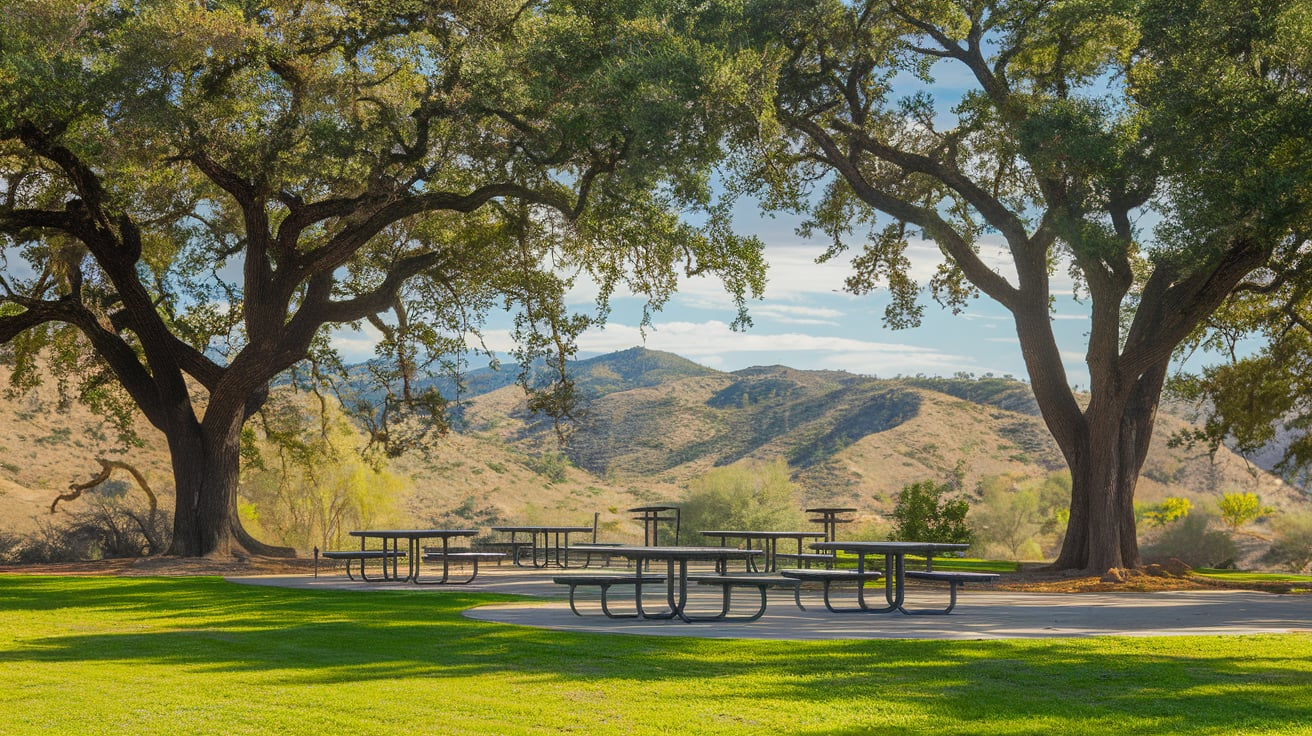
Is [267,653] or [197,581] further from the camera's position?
[197,581]

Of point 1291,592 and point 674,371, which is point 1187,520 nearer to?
point 1291,592

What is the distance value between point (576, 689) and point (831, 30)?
1411cm

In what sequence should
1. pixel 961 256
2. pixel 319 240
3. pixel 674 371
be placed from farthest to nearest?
1. pixel 674 371
2. pixel 319 240
3. pixel 961 256

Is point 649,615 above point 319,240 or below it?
below

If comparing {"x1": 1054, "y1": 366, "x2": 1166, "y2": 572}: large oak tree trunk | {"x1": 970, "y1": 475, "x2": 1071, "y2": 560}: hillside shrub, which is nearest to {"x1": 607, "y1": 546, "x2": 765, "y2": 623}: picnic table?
{"x1": 1054, "y1": 366, "x2": 1166, "y2": 572}: large oak tree trunk

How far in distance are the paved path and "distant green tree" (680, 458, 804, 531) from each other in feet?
48.0

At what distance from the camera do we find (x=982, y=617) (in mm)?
10312

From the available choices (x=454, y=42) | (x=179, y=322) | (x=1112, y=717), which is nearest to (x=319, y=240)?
(x=179, y=322)

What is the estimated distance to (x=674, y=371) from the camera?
278 feet

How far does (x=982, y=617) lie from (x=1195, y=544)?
2033 centimetres

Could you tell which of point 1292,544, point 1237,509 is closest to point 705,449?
point 1237,509

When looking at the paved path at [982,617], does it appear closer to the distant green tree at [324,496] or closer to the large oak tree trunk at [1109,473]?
the large oak tree trunk at [1109,473]

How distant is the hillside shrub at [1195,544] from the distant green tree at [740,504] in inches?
332

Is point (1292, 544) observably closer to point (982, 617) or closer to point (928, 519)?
point (928, 519)
